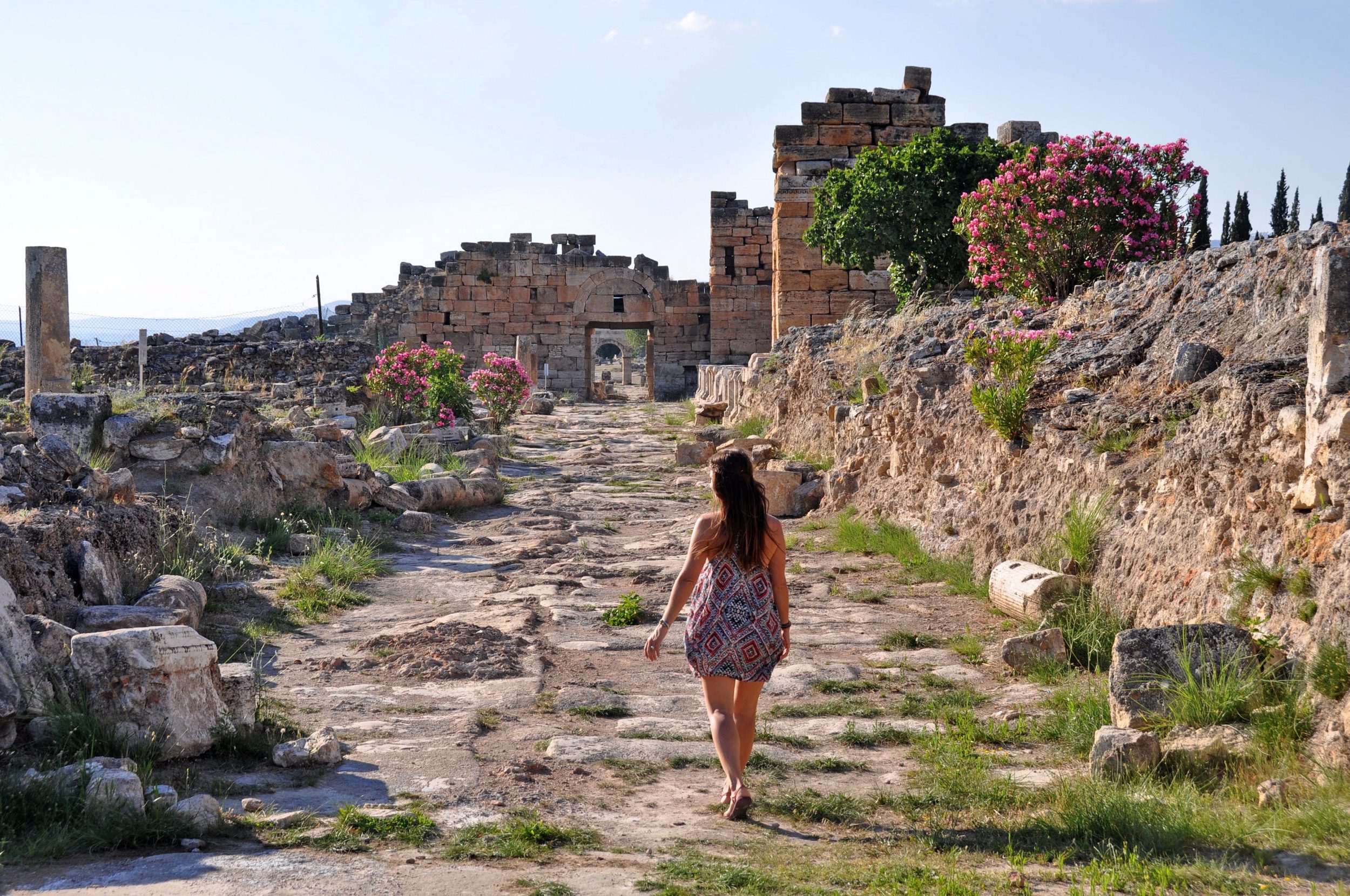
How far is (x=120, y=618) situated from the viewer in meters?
5.32

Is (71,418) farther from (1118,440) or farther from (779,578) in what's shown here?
(1118,440)

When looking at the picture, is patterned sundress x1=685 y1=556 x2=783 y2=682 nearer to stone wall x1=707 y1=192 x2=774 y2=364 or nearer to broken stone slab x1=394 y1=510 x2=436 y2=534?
broken stone slab x1=394 y1=510 x2=436 y2=534

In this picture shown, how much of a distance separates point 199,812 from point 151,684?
2.94 feet

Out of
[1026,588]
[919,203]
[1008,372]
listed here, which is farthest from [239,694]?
[919,203]

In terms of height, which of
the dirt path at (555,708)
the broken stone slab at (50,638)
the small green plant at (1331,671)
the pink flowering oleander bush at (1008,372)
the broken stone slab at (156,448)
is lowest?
the dirt path at (555,708)

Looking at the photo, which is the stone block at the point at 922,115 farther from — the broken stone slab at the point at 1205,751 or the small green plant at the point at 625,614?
the broken stone slab at the point at 1205,751

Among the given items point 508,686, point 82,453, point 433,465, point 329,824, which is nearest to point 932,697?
point 508,686

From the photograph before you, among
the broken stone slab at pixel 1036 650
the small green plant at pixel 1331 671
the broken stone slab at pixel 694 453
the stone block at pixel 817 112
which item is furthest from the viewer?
the stone block at pixel 817 112

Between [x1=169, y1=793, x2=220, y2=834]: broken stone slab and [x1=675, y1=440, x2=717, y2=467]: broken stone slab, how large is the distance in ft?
35.6

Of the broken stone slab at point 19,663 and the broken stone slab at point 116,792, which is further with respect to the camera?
the broken stone slab at point 19,663

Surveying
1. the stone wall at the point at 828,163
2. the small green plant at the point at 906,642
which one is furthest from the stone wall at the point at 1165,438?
the stone wall at the point at 828,163

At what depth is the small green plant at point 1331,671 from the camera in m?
3.79

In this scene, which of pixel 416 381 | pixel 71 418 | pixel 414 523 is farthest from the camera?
pixel 416 381

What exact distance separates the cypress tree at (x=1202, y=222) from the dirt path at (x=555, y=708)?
5103mm
